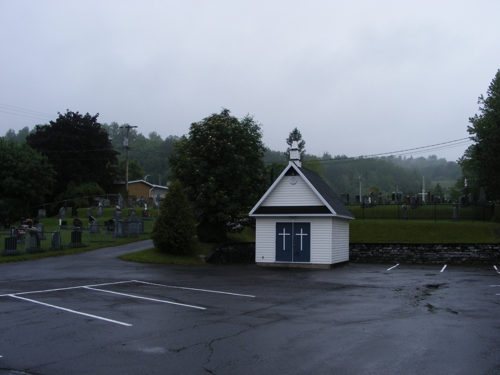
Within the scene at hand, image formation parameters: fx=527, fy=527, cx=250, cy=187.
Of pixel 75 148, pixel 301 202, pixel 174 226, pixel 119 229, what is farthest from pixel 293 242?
pixel 75 148

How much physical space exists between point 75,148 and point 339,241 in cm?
4446

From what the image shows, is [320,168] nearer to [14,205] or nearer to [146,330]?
[14,205]

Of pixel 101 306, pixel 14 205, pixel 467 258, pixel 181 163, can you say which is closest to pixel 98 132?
pixel 14 205

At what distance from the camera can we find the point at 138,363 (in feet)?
26.5

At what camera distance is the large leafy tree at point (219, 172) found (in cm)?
3209

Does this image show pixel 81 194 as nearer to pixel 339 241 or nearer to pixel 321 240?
pixel 339 241

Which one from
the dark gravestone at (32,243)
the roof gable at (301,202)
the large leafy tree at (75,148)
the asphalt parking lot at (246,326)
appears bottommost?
the asphalt parking lot at (246,326)

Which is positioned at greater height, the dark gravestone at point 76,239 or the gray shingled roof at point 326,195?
the gray shingled roof at point 326,195

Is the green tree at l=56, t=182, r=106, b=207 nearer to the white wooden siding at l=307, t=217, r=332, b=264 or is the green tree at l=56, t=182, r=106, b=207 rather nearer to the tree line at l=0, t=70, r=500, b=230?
the tree line at l=0, t=70, r=500, b=230

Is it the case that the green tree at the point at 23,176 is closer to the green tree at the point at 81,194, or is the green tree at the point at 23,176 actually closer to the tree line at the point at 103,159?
the tree line at the point at 103,159

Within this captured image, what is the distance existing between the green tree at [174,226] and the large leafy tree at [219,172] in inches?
93.2

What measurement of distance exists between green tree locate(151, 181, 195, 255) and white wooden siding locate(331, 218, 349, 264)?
8.01 m

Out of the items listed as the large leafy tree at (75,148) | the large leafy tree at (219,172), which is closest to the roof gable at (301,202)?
the large leafy tree at (219,172)

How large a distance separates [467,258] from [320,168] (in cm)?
7070
